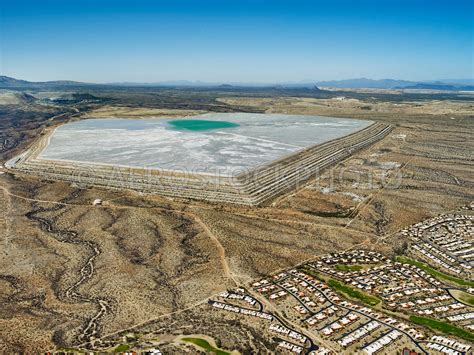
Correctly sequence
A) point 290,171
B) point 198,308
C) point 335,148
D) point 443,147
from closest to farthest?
point 198,308 < point 290,171 < point 335,148 < point 443,147

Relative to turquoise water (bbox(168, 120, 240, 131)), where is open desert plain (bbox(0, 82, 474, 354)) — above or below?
below

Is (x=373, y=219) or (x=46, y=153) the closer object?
(x=373, y=219)

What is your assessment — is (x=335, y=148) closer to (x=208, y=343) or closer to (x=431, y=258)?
(x=431, y=258)

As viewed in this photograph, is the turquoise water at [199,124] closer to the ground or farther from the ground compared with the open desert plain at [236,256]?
farther from the ground

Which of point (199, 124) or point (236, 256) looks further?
point (199, 124)

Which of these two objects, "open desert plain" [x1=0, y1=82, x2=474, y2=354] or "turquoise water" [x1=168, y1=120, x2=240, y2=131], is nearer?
"open desert plain" [x1=0, y1=82, x2=474, y2=354]

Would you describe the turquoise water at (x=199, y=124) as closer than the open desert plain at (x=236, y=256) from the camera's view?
No

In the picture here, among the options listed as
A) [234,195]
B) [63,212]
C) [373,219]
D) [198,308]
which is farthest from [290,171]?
[198,308]

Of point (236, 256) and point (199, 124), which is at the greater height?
point (199, 124)
